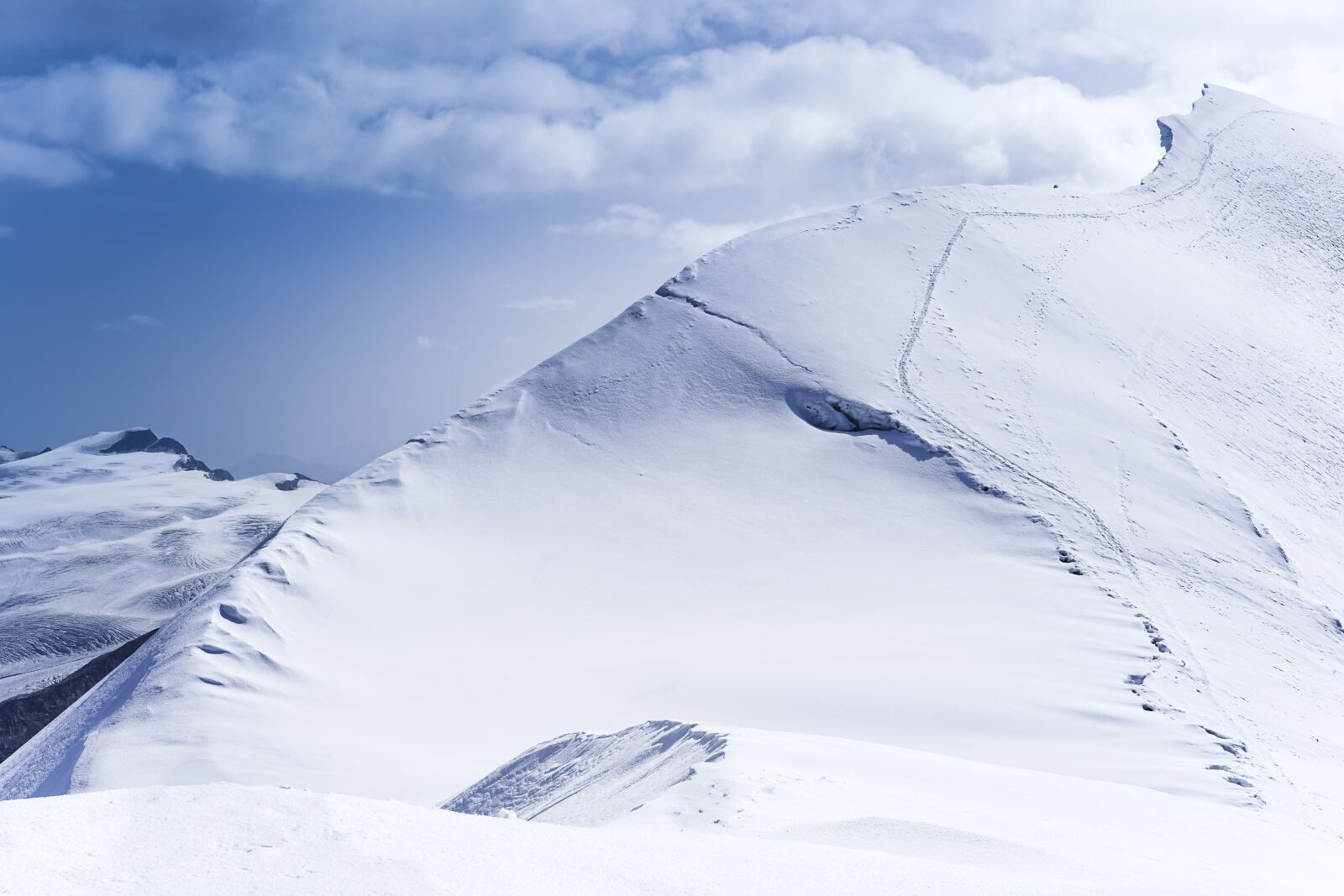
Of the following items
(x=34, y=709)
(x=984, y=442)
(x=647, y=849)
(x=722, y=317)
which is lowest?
(x=34, y=709)

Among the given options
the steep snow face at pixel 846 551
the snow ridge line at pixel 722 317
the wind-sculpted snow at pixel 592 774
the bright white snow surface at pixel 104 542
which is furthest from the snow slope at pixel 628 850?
the bright white snow surface at pixel 104 542

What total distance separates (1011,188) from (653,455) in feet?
80.8

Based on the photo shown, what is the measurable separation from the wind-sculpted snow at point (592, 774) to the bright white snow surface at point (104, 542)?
58506 mm

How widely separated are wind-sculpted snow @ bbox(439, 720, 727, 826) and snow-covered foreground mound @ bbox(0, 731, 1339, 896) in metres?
0.80

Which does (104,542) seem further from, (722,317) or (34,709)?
(722,317)

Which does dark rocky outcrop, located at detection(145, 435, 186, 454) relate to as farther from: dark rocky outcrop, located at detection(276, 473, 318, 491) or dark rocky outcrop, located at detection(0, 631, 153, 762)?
dark rocky outcrop, located at detection(0, 631, 153, 762)

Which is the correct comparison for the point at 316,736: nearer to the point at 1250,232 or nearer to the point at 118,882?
the point at 118,882

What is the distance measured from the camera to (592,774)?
11352 mm

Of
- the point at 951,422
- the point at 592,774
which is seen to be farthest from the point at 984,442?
the point at 592,774

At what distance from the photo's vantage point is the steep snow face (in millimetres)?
15305

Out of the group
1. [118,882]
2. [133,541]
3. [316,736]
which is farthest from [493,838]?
[133,541]

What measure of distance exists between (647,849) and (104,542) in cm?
9511

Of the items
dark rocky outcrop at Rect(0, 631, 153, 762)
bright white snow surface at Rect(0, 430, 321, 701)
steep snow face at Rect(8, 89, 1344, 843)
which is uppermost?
steep snow face at Rect(8, 89, 1344, 843)

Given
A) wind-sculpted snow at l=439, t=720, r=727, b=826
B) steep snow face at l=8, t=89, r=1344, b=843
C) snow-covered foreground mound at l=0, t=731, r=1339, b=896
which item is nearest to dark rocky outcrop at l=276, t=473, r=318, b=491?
steep snow face at l=8, t=89, r=1344, b=843
